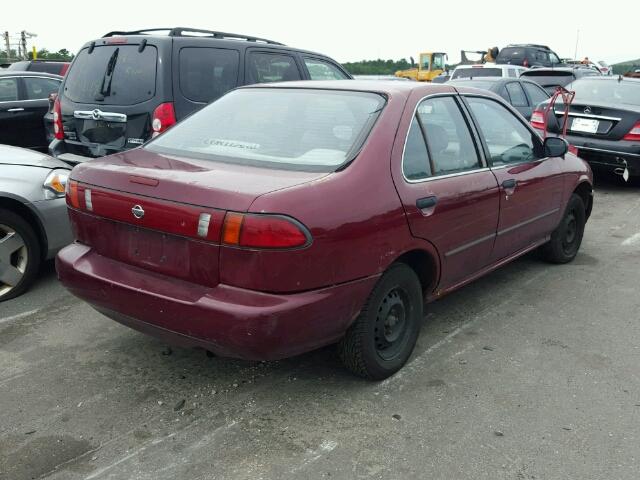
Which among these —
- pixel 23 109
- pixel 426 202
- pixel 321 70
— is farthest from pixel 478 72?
pixel 426 202

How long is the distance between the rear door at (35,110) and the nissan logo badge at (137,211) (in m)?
6.81

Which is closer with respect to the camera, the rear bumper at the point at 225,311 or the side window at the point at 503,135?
the rear bumper at the point at 225,311

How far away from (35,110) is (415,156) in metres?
7.32

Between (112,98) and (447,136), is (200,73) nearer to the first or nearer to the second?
(112,98)

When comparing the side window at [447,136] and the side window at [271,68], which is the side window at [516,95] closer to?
the side window at [271,68]

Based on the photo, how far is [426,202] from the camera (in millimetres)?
3402

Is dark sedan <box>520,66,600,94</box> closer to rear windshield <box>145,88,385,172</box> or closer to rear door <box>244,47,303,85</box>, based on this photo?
rear door <box>244,47,303,85</box>

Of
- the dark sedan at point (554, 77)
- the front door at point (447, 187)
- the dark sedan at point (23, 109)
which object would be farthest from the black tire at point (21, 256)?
the dark sedan at point (554, 77)

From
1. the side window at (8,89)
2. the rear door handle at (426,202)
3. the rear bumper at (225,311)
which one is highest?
the side window at (8,89)

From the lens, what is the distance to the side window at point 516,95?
1121 centimetres

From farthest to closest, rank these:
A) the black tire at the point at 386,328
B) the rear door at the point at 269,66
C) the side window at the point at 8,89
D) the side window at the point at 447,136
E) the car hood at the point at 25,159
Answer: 1. the side window at the point at 8,89
2. the rear door at the point at 269,66
3. the car hood at the point at 25,159
4. the side window at the point at 447,136
5. the black tire at the point at 386,328

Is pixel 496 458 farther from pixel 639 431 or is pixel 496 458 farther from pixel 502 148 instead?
pixel 502 148

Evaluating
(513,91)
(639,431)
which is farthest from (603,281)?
(513,91)

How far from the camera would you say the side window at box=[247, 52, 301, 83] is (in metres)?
6.65
